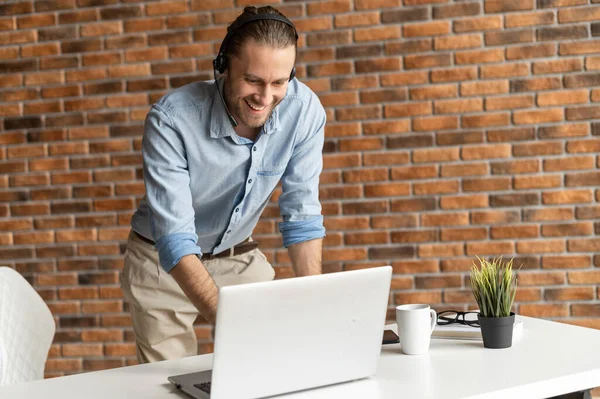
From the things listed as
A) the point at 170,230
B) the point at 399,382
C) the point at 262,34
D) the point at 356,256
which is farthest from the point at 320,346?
the point at 356,256

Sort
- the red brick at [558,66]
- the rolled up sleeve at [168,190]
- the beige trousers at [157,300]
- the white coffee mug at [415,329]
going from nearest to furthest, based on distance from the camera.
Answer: the white coffee mug at [415,329] → the rolled up sleeve at [168,190] → the beige trousers at [157,300] → the red brick at [558,66]

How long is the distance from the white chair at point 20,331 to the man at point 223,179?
326 mm

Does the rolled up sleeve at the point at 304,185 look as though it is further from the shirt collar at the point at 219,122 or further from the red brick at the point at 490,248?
the red brick at the point at 490,248

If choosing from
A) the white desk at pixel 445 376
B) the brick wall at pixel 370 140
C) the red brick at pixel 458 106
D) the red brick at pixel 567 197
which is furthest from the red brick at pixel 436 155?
the white desk at pixel 445 376

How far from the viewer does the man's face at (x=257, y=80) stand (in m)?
1.75

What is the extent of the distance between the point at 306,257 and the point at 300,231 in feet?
0.26

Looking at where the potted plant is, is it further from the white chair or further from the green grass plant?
the white chair

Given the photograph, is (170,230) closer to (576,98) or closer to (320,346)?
(320,346)

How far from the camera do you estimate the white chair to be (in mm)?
1523

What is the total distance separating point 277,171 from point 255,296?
3.07ft

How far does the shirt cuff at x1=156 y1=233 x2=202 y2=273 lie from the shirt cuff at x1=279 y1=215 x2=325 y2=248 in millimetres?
388

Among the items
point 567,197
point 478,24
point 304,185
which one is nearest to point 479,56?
point 478,24

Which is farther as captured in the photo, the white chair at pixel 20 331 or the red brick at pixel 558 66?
the red brick at pixel 558 66

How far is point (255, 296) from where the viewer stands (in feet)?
3.84
